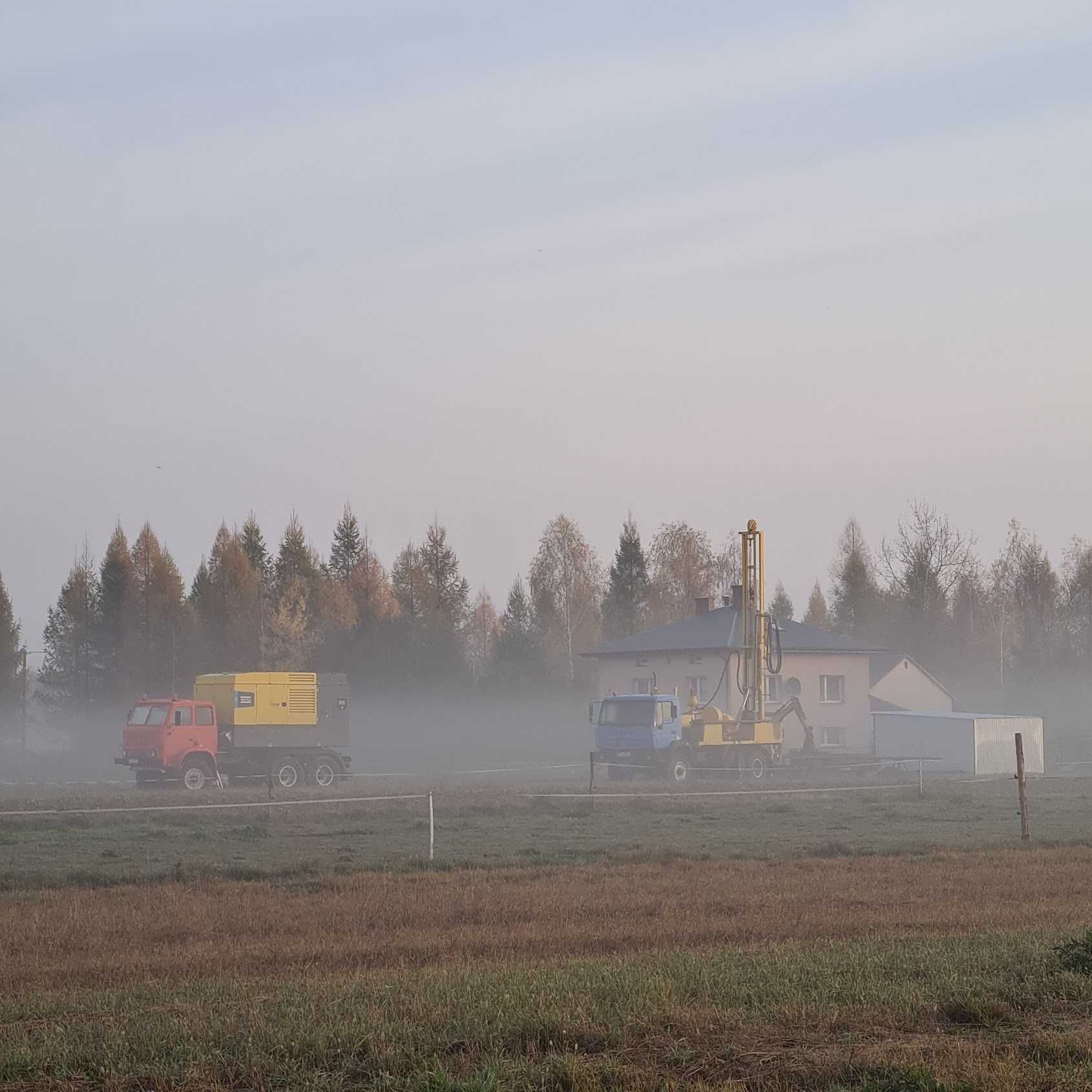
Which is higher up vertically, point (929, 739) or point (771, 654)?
point (771, 654)

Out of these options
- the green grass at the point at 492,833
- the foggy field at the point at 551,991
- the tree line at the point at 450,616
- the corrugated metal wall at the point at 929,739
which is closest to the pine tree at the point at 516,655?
the tree line at the point at 450,616

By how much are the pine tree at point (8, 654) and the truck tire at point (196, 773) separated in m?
37.6

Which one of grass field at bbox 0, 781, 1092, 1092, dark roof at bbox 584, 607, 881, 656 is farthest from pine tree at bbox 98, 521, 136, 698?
grass field at bbox 0, 781, 1092, 1092

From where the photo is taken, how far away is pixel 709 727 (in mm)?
44812

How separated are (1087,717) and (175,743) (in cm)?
6341

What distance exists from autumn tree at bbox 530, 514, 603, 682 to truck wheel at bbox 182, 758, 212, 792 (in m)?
47.6

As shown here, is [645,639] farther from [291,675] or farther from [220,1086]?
[220,1086]

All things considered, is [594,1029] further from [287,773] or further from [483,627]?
[483,627]

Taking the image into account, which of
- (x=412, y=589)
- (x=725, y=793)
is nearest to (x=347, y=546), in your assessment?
(x=412, y=589)

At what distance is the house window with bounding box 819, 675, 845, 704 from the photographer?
58.8 metres

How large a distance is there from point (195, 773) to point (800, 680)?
27.0 metres

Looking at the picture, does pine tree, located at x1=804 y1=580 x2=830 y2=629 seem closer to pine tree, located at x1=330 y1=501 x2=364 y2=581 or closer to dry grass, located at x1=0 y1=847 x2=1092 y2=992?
pine tree, located at x1=330 y1=501 x2=364 y2=581

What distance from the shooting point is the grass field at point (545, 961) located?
7184 mm

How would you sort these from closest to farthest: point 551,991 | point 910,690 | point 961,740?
point 551,991 < point 961,740 < point 910,690
